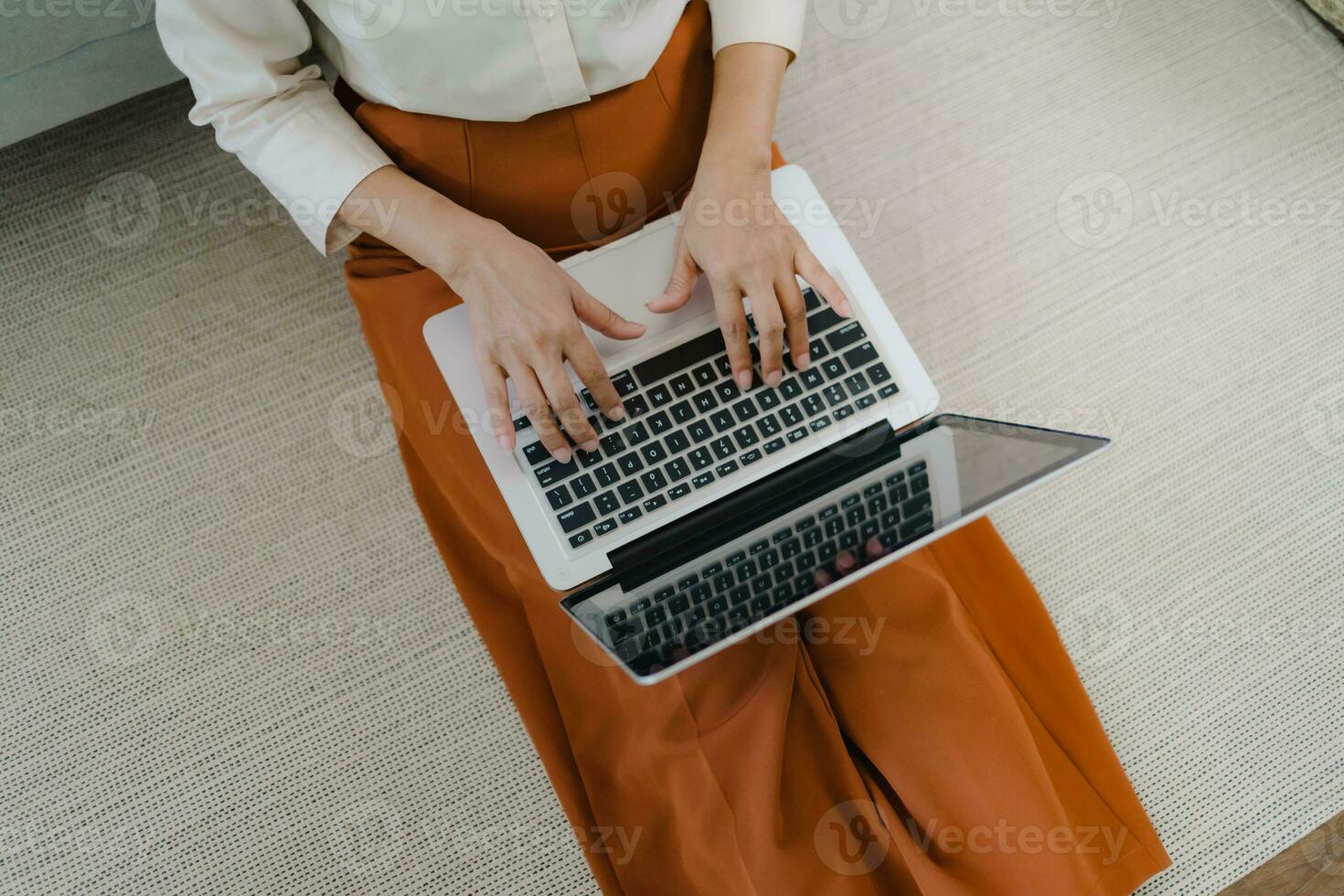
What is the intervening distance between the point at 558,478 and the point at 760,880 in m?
0.42

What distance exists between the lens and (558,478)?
28.2 inches

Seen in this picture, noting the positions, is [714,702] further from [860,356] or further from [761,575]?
[860,356]

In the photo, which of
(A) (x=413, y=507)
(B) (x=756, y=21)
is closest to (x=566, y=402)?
(B) (x=756, y=21)

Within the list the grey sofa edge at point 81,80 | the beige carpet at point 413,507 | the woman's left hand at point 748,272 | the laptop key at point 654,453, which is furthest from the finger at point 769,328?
the grey sofa edge at point 81,80

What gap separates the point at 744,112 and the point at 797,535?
380 millimetres

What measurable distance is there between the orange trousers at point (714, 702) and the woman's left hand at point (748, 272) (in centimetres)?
12

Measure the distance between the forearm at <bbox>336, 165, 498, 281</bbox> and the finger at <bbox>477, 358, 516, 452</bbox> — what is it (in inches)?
3.6

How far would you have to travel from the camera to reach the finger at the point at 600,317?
721mm

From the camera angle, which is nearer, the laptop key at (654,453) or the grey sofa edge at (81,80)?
the laptop key at (654,453)

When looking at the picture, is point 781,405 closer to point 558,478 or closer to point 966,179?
point 558,478

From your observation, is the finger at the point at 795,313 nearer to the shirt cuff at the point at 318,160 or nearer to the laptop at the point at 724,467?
the laptop at the point at 724,467

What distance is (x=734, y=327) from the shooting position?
0.72 m

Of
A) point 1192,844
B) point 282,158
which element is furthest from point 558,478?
point 1192,844

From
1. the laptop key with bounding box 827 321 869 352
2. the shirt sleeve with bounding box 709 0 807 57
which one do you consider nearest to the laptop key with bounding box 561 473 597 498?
the laptop key with bounding box 827 321 869 352
